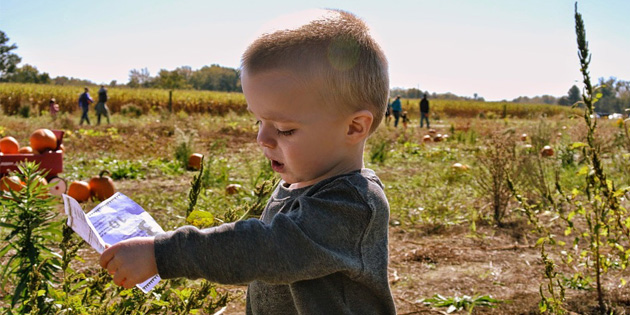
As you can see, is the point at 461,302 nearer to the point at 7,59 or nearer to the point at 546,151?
the point at 546,151

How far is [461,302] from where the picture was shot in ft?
9.98

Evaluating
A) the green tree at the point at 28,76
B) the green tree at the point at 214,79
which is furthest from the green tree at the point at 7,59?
the green tree at the point at 214,79

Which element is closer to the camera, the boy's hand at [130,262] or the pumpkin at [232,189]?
the boy's hand at [130,262]

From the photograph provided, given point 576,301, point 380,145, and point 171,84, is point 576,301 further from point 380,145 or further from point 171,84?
point 171,84

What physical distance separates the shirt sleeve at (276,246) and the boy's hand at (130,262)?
0.02 meters

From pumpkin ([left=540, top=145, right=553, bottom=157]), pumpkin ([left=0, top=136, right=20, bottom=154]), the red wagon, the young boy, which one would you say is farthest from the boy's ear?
pumpkin ([left=540, top=145, right=553, bottom=157])

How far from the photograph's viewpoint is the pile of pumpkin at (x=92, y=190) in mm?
5859

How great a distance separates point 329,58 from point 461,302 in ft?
7.22

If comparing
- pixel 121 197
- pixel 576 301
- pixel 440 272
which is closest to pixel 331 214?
pixel 121 197

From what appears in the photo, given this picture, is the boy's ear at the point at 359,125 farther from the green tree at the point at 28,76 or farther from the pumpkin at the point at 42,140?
the green tree at the point at 28,76

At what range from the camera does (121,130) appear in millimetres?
14633

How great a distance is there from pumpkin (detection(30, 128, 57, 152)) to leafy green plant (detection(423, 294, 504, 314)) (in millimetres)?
4910

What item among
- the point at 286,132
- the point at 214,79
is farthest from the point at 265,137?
the point at 214,79

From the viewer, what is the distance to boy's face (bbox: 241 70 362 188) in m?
1.25
